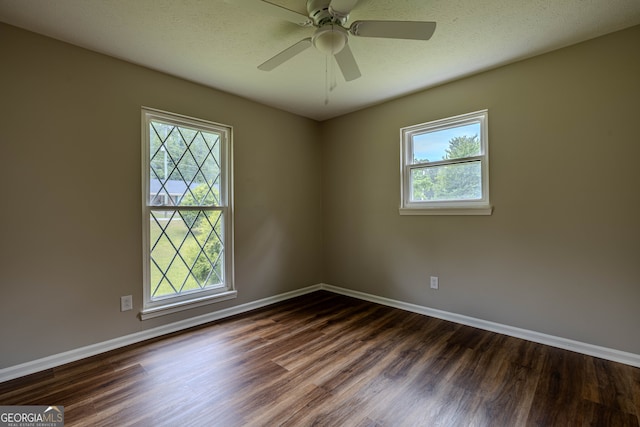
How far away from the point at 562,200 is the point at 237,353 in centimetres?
288

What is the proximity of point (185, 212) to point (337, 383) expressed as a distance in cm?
207

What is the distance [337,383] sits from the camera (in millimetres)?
1912

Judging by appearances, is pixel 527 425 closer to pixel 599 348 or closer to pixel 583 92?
pixel 599 348

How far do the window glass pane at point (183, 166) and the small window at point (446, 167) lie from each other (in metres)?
2.10

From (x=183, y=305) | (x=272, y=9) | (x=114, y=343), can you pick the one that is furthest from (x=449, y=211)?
(x=114, y=343)

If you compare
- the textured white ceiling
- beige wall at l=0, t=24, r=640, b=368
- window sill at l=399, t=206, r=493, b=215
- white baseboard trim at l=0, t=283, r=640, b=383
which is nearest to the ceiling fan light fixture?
the textured white ceiling

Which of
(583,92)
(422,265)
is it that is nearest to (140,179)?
(422,265)

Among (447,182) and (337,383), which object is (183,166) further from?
(447,182)

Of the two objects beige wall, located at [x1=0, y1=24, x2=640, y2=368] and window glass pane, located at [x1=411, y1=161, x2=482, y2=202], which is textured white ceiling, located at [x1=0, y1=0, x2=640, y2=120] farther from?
window glass pane, located at [x1=411, y1=161, x2=482, y2=202]

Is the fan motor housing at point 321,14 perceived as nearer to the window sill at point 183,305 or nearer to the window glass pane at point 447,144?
the window glass pane at point 447,144

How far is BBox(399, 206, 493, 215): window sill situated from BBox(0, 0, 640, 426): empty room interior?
0.8 inches

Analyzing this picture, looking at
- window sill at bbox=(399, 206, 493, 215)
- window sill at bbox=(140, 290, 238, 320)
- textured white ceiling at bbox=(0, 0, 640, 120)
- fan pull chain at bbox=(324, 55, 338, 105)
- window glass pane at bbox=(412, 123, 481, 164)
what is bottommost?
window sill at bbox=(140, 290, 238, 320)

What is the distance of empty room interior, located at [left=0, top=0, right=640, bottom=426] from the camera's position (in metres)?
1.82

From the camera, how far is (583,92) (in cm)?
227
